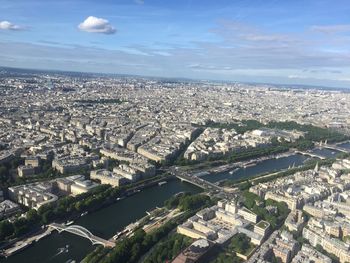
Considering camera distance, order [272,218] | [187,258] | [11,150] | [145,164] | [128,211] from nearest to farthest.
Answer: [187,258]
[272,218]
[128,211]
[145,164]
[11,150]

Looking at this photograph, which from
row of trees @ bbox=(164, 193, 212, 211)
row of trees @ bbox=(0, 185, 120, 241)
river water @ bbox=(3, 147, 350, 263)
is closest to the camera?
river water @ bbox=(3, 147, 350, 263)

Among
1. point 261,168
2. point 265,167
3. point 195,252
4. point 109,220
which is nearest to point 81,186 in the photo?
point 109,220

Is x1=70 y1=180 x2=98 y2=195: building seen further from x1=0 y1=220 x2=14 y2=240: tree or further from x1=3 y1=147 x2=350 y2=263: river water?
x1=0 y1=220 x2=14 y2=240: tree

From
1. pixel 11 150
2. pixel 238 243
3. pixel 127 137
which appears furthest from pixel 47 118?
pixel 238 243

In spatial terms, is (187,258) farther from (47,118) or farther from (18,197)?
(47,118)

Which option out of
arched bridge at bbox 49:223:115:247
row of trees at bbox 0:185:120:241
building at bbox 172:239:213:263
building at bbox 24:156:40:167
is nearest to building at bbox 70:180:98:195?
row of trees at bbox 0:185:120:241

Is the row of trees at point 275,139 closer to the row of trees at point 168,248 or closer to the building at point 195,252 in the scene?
the row of trees at point 168,248

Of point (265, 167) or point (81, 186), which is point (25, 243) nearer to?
point (81, 186)
